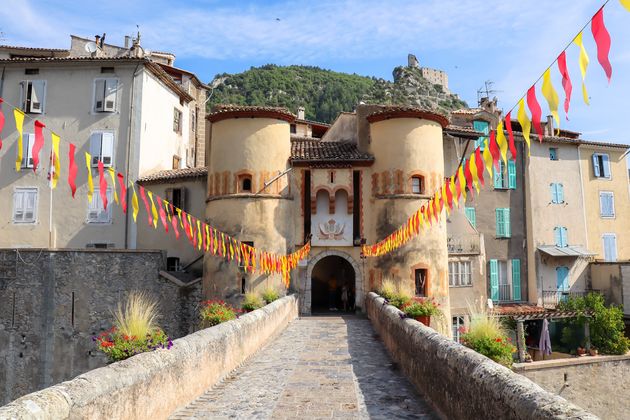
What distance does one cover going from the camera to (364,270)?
23391 millimetres

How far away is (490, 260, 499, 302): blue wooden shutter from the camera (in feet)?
90.8

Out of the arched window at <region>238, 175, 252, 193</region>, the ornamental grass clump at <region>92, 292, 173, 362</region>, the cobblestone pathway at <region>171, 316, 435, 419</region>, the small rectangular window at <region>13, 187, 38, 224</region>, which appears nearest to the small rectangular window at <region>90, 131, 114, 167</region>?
the small rectangular window at <region>13, 187, 38, 224</region>

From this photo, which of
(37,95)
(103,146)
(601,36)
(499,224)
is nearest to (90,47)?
(37,95)

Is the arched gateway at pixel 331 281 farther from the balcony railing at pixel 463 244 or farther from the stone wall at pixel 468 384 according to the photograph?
the stone wall at pixel 468 384

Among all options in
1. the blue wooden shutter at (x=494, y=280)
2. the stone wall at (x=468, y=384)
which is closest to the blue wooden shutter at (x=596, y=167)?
the blue wooden shutter at (x=494, y=280)

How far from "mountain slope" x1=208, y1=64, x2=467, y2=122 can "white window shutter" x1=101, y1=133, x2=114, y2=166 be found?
59177 millimetres

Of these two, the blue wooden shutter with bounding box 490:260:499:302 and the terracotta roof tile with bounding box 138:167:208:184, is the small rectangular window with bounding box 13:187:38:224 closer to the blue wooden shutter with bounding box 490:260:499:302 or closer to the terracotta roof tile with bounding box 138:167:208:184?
the terracotta roof tile with bounding box 138:167:208:184

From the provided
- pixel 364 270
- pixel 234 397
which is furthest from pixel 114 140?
pixel 234 397

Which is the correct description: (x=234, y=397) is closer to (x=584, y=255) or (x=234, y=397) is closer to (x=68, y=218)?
(x=68, y=218)

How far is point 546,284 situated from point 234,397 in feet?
84.0

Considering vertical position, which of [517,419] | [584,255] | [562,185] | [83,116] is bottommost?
[517,419]

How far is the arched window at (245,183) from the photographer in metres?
23.1

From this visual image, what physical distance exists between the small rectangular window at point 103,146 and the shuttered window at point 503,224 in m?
21.6

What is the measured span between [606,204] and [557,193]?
13.1 feet
